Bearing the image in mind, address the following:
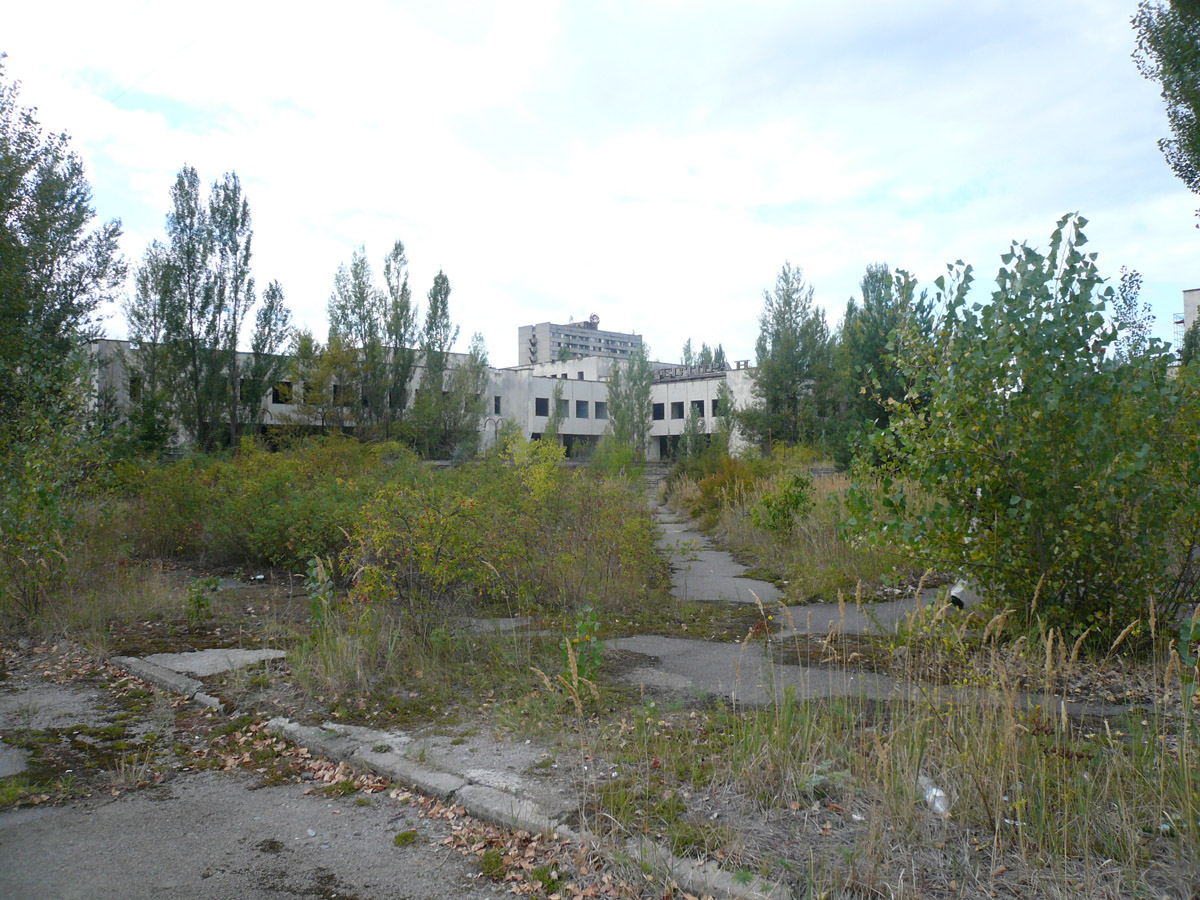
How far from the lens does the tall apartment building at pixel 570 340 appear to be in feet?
396

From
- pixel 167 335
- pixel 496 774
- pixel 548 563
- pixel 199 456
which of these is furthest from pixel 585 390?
pixel 496 774

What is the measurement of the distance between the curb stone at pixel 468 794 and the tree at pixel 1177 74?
46.7 ft

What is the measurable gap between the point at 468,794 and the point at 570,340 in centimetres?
13273

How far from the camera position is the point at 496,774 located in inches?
140

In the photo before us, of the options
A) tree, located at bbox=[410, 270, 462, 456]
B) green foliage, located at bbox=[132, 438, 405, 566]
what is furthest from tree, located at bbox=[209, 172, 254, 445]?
green foliage, located at bbox=[132, 438, 405, 566]

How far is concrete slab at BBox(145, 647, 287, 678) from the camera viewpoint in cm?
556

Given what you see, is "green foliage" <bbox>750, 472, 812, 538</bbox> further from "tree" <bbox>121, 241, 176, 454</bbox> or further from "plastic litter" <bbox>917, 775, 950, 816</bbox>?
"tree" <bbox>121, 241, 176, 454</bbox>

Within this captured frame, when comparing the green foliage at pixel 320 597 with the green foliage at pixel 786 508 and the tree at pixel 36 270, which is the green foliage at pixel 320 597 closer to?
the tree at pixel 36 270

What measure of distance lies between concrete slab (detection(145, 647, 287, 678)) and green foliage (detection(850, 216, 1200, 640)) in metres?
4.40

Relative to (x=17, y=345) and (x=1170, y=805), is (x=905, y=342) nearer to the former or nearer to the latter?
(x=1170, y=805)

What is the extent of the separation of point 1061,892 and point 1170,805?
75cm

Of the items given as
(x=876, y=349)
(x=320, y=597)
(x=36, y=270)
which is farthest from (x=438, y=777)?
(x=876, y=349)

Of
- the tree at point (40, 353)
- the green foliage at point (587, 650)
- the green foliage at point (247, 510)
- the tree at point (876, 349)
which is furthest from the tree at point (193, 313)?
the green foliage at point (587, 650)

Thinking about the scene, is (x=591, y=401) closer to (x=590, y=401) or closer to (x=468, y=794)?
(x=590, y=401)
